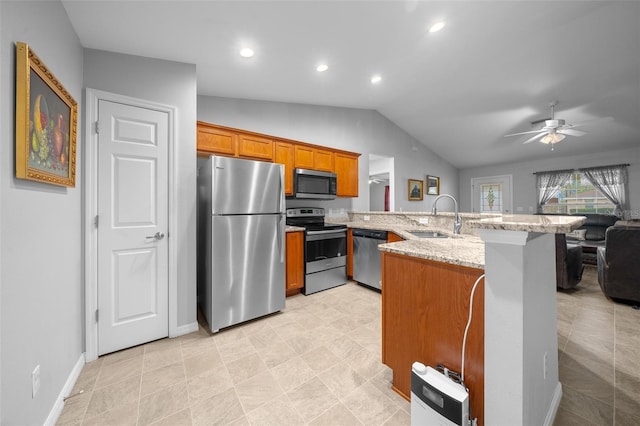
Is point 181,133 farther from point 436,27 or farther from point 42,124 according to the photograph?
point 436,27

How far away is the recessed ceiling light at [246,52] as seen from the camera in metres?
2.22

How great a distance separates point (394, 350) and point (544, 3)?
10.6 ft

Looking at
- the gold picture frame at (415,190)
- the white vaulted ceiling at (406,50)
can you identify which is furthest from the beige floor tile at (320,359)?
the gold picture frame at (415,190)

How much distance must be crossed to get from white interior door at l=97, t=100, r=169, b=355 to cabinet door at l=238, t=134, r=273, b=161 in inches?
36.1

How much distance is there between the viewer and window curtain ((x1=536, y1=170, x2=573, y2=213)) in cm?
603

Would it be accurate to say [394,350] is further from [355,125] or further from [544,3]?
[355,125]

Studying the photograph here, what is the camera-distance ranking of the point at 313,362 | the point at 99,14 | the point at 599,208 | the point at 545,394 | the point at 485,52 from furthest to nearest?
the point at 599,208 < the point at 485,52 < the point at 313,362 < the point at 99,14 < the point at 545,394

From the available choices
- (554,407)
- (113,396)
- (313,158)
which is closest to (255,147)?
(313,158)

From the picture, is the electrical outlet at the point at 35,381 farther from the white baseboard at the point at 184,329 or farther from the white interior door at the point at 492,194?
the white interior door at the point at 492,194

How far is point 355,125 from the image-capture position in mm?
4602

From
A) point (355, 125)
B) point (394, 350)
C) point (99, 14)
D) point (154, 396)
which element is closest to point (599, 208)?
point (355, 125)

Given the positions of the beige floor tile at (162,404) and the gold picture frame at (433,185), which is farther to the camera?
the gold picture frame at (433,185)

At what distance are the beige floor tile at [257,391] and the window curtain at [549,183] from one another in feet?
25.7

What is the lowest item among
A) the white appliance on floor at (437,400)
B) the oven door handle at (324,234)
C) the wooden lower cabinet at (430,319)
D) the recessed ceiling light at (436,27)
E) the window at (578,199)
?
the white appliance on floor at (437,400)
